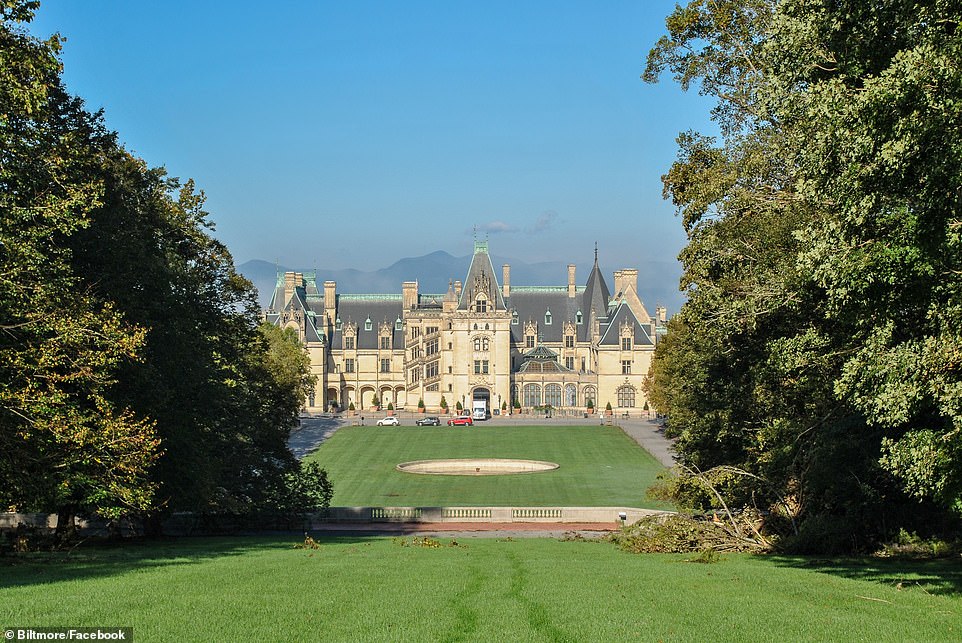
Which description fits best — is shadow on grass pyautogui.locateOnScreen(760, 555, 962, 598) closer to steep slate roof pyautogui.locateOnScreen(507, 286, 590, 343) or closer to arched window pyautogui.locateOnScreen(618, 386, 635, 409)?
arched window pyautogui.locateOnScreen(618, 386, 635, 409)

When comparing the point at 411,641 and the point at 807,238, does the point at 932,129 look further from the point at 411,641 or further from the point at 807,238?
the point at 411,641

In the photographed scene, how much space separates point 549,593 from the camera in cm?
1430

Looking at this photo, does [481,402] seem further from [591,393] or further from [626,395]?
[626,395]

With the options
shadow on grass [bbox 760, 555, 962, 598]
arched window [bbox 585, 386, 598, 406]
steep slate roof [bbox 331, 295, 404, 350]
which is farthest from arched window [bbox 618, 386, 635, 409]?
shadow on grass [bbox 760, 555, 962, 598]

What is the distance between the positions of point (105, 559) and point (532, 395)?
89.6 m

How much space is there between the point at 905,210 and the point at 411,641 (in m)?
9.55

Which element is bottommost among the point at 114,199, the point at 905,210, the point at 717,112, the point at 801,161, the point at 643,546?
the point at 643,546

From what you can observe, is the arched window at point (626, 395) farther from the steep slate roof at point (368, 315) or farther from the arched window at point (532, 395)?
the steep slate roof at point (368, 315)

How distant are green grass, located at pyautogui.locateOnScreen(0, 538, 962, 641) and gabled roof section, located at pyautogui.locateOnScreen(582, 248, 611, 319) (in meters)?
93.5

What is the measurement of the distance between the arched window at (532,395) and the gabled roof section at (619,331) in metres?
8.87

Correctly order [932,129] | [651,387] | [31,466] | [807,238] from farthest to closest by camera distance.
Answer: [651,387]
[31,466]
[807,238]
[932,129]

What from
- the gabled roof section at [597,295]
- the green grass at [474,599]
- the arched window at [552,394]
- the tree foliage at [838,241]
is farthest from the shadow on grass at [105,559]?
the gabled roof section at [597,295]

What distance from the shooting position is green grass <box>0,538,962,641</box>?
1123cm

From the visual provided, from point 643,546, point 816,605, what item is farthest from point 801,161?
point 643,546
